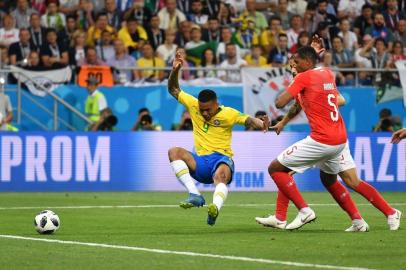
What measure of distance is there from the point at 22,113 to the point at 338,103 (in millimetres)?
12576

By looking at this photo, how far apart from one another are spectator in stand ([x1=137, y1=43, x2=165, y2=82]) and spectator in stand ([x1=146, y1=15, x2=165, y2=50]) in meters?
0.70

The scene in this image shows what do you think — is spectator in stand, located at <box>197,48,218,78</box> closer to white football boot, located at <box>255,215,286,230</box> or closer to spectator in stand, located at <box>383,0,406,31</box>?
spectator in stand, located at <box>383,0,406,31</box>

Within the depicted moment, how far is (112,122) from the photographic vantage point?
80.4ft

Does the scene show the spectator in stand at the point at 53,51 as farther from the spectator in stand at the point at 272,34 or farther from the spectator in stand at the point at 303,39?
the spectator in stand at the point at 303,39

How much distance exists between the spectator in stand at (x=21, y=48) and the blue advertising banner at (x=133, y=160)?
238cm

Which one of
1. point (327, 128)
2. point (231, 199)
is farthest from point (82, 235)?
point (231, 199)

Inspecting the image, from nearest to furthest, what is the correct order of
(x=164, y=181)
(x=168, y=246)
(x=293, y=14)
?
(x=168, y=246) → (x=164, y=181) → (x=293, y=14)

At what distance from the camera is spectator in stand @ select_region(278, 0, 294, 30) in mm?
28250

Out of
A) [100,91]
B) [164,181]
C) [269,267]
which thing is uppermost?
[269,267]

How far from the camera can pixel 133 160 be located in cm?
2411

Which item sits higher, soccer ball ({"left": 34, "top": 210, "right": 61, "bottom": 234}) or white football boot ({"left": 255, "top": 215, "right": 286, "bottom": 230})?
soccer ball ({"left": 34, "top": 210, "right": 61, "bottom": 234})

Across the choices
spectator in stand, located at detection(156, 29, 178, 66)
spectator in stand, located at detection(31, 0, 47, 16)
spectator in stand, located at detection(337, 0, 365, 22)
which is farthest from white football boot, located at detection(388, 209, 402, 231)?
spectator in stand, located at detection(337, 0, 365, 22)

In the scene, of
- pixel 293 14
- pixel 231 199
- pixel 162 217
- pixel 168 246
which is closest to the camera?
pixel 168 246

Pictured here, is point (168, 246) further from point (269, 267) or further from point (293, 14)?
point (293, 14)
